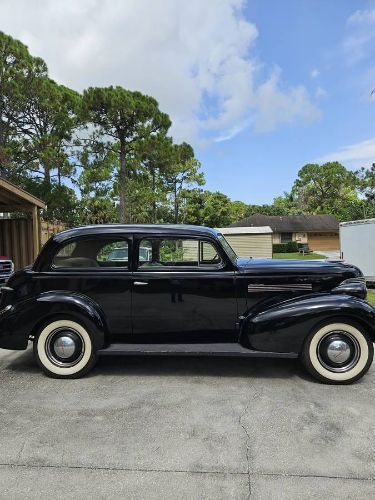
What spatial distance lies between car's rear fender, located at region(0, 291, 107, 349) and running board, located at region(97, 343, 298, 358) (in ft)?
0.71

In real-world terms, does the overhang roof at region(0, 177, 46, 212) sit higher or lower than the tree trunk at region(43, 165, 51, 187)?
lower

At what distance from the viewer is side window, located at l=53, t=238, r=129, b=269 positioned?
5027 mm

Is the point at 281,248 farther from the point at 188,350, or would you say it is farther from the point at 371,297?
the point at 188,350

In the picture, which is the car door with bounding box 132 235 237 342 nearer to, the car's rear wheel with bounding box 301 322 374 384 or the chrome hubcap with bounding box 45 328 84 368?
the chrome hubcap with bounding box 45 328 84 368

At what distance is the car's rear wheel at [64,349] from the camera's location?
4852 mm

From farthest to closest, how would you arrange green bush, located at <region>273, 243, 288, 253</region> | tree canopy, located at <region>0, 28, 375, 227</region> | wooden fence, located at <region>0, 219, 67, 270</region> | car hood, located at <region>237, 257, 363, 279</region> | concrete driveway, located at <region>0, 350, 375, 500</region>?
green bush, located at <region>273, 243, 288, 253</region>, tree canopy, located at <region>0, 28, 375, 227</region>, wooden fence, located at <region>0, 219, 67, 270</region>, car hood, located at <region>237, 257, 363, 279</region>, concrete driveway, located at <region>0, 350, 375, 500</region>

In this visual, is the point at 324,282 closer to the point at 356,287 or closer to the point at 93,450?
the point at 356,287

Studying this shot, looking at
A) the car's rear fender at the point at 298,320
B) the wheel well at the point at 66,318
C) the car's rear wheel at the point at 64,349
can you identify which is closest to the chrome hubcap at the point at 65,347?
the car's rear wheel at the point at 64,349

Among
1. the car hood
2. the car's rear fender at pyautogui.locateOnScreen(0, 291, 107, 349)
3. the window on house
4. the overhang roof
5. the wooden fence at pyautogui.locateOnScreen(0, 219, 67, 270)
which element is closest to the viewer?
the car's rear fender at pyautogui.locateOnScreen(0, 291, 107, 349)

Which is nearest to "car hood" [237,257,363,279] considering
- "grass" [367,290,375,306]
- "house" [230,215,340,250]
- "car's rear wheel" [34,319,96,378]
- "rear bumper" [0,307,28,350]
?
"car's rear wheel" [34,319,96,378]

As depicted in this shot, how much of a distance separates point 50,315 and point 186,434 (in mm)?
2182

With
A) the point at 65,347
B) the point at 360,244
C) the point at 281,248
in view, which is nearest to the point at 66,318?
the point at 65,347

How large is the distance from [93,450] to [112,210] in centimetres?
3571

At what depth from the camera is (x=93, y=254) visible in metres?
5.08
